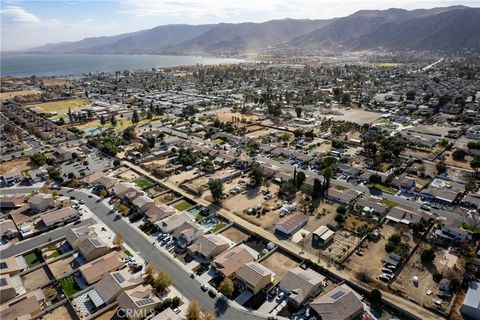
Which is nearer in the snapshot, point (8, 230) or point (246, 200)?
point (8, 230)

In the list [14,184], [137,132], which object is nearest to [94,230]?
[14,184]

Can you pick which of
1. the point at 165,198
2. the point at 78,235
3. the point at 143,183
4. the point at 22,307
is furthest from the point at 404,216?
the point at 22,307

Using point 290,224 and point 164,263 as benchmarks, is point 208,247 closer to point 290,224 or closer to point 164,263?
point 164,263

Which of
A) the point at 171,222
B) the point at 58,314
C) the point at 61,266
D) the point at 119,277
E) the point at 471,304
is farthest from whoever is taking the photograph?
the point at 171,222

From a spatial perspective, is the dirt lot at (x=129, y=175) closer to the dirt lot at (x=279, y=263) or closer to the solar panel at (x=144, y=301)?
the solar panel at (x=144, y=301)

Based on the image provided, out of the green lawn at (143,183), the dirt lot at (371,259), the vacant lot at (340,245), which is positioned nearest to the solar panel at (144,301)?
the vacant lot at (340,245)

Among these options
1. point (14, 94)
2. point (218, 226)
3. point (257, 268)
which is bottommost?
point (218, 226)

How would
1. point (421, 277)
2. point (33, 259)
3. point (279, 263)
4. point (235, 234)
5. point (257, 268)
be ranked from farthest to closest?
1. point (235, 234)
2. point (33, 259)
3. point (279, 263)
4. point (421, 277)
5. point (257, 268)

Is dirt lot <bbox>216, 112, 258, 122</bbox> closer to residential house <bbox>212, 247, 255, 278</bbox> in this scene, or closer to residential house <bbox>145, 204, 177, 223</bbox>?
residential house <bbox>145, 204, 177, 223</bbox>
